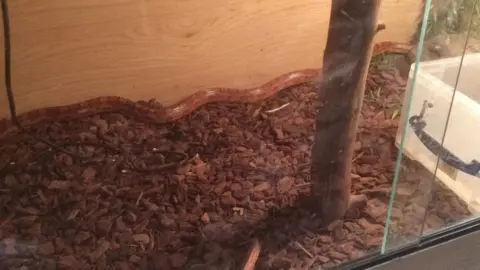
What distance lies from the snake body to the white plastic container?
0.18 m

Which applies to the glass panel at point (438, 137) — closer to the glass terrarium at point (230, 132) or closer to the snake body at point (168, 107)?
the glass terrarium at point (230, 132)

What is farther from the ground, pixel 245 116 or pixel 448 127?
pixel 448 127

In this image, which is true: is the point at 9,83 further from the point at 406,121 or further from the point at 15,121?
the point at 406,121

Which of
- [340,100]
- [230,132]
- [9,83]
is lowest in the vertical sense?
[230,132]

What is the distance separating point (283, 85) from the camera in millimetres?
1888

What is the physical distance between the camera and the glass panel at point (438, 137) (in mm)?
1273

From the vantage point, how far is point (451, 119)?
1.39 metres

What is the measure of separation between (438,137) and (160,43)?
85 cm

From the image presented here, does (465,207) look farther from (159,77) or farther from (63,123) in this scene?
(63,123)

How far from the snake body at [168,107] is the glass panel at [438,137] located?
0.19 meters

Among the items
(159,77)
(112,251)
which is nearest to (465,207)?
(112,251)

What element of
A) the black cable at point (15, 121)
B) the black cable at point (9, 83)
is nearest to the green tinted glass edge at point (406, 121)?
the black cable at point (15, 121)

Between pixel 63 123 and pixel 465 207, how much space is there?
3.60 ft

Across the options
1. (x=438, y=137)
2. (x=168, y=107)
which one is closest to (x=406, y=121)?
(x=438, y=137)
